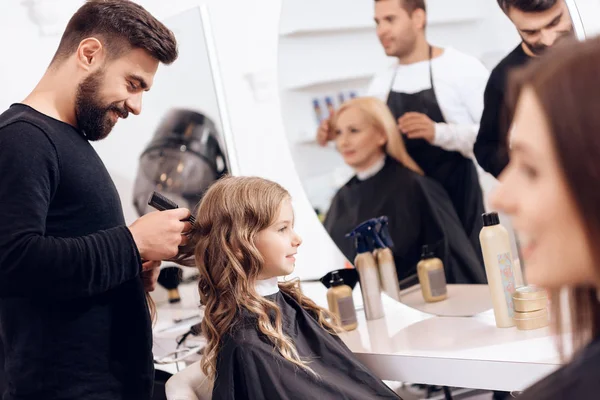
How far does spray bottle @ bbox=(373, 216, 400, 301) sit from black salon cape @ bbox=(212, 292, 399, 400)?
43 centimetres

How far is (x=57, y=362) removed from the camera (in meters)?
1.46

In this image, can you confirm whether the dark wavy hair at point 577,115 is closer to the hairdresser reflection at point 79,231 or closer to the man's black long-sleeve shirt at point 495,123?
the hairdresser reflection at point 79,231

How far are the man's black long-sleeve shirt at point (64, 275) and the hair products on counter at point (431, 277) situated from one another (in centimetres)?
88

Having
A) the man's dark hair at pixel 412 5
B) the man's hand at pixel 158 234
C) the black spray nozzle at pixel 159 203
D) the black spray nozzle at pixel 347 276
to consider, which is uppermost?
the man's dark hair at pixel 412 5

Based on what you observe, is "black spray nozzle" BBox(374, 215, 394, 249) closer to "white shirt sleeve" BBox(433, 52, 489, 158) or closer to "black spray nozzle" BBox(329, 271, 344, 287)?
"black spray nozzle" BBox(329, 271, 344, 287)

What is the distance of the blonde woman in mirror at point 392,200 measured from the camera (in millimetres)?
1982

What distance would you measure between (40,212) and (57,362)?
35 centimetres

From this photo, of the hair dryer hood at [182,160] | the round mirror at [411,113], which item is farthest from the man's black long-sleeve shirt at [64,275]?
the hair dryer hood at [182,160]

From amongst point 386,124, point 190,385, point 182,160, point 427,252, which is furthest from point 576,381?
point 182,160

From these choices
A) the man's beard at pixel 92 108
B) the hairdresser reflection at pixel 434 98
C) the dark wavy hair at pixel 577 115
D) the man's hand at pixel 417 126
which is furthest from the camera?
the man's hand at pixel 417 126

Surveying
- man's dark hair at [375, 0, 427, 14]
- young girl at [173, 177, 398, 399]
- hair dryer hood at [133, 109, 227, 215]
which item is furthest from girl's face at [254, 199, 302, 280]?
hair dryer hood at [133, 109, 227, 215]

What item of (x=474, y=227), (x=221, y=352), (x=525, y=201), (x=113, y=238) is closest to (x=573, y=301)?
(x=525, y=201)

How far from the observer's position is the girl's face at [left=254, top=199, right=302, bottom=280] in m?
1.73

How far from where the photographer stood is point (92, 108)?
157cm
